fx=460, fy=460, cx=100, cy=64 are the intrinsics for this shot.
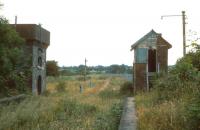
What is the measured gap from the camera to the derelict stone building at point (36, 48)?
1519 inches

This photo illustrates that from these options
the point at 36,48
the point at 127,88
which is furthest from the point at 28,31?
the point at 127,88

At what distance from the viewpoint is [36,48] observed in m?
40.2

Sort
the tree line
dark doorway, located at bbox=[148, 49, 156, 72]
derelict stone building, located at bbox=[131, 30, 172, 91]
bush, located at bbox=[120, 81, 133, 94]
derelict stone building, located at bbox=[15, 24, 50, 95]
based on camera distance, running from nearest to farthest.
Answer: derelict stone building, located at bbox=[15, 24, 50, 95] → derelict stone building, located at bbox=[131, 30, 172, 91] → bush, located at bbox=[120, 81, 133, 94] → dark doorway, located at bbox=[148, 49, 156, 72] → the tree line

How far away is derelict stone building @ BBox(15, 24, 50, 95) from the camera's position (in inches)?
1519

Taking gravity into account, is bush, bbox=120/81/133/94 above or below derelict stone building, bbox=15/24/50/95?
below

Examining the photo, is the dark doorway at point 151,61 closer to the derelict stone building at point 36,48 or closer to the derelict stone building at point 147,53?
the derelict stone building at point 147,53

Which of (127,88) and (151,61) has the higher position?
(151,61)

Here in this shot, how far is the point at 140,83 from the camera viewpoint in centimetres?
4034

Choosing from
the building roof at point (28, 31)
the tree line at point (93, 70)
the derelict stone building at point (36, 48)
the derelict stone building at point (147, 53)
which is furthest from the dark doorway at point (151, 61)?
the tree line at point (93, 70)

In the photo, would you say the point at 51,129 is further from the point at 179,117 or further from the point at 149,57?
the point at 149,57

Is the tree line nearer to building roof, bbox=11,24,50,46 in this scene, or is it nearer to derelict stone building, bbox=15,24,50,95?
derelict stone building, bbox=15,24,50,95

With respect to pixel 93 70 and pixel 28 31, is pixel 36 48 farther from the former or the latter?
pixel 93 70

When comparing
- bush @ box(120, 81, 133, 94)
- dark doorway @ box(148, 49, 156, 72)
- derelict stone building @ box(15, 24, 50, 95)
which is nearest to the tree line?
dark doorway @ box(148, 49, 156, 72)

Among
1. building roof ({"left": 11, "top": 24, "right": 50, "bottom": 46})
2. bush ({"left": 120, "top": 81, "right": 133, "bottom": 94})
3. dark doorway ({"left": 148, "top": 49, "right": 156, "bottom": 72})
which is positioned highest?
building roof ({"left": 11, "top": 24, "right": 50, "bottom": 46})
